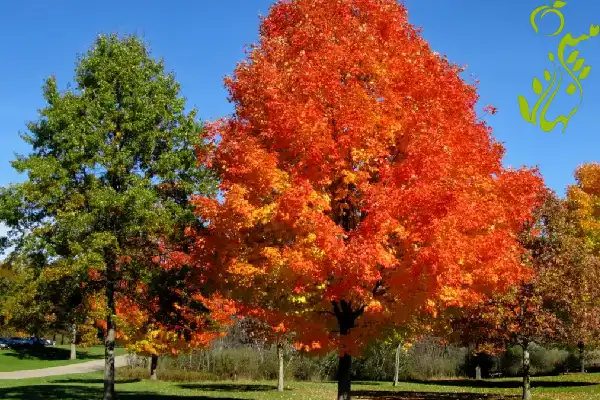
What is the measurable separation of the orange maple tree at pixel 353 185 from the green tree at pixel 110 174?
4623mm

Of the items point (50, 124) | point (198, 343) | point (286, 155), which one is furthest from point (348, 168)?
point (198, 343)

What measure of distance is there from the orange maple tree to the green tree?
4.62 m

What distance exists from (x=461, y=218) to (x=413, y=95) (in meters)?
3.93

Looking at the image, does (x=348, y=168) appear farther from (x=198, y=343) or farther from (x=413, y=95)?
(x=198, y=343)

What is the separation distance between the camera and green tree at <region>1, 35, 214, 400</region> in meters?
21.3

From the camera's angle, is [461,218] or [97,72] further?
[97,72]

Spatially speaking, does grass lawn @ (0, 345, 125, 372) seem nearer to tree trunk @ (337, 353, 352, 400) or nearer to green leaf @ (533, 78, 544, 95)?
tree trunk @ (337, 353, 352, 400)

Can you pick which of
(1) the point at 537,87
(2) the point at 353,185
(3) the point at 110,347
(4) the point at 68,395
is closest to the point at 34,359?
(4) the point at 68,395

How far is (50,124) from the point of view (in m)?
21.9

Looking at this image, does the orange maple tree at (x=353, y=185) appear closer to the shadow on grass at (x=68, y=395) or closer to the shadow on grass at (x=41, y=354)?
the shadow on grass at (x=68, y=395)

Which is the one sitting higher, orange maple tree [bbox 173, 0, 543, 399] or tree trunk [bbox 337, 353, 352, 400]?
orange maple tree [bbox 173, 0, 543, 399]

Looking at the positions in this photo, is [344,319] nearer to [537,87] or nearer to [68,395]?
[537,87]

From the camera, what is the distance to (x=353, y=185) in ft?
54.9

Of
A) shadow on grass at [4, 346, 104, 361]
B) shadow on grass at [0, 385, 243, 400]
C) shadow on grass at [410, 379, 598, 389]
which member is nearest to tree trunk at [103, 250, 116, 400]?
shadow on grass at [0, 385, 243, 400]
